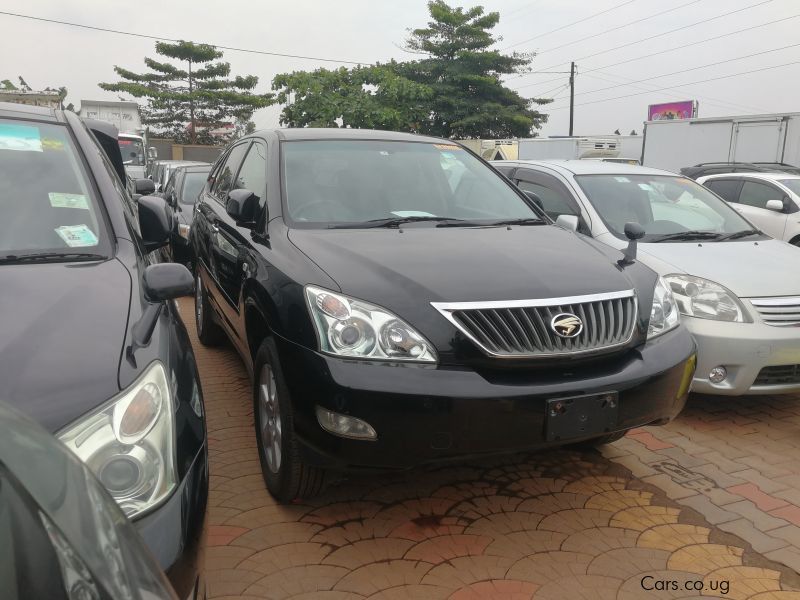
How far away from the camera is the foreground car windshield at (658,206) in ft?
17.1

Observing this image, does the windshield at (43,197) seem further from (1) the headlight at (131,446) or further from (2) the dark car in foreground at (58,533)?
(2) the dark car in foreground at (58,533)

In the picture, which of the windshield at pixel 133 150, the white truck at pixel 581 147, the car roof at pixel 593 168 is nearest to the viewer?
the car roof at pixel 593 168

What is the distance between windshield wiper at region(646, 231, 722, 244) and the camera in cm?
492

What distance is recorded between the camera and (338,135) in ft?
13.7

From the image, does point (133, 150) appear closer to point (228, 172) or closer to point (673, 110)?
point (228, 172)

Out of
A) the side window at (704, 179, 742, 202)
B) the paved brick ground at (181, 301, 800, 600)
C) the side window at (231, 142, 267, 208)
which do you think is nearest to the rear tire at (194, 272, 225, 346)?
the side window at (231, 142, 267, 208)

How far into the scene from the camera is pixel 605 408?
2.68m

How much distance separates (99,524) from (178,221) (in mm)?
7580

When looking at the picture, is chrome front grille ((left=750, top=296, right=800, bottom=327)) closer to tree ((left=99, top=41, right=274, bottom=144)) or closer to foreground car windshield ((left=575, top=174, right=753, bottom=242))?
foreground car windshield ((left=575, top=174, right=753, bottom=242))

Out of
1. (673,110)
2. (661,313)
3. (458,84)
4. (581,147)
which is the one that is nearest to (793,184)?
(661,313)

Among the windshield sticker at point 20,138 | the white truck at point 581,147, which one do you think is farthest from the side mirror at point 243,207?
the white truck at point 581,147

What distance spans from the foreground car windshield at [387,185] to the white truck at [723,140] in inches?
583

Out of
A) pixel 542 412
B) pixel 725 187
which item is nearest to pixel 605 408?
pixel 542 412

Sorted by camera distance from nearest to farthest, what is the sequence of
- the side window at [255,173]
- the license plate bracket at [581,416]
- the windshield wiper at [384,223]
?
the license plate bracket at [581,416], the windshield wiper at [384,223], the side window at [255,173]
